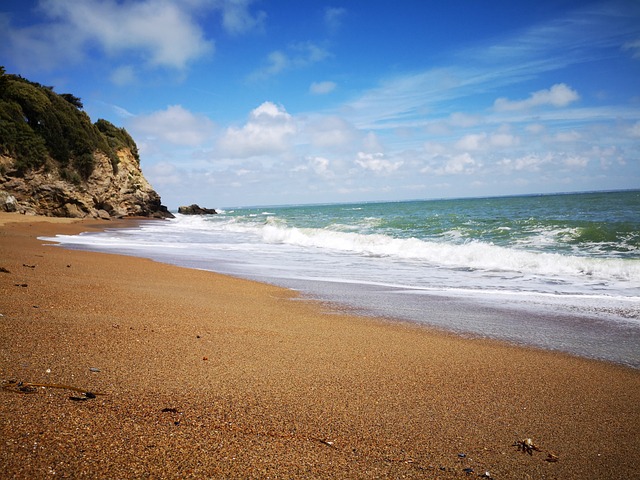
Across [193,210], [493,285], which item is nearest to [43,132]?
[493,285]

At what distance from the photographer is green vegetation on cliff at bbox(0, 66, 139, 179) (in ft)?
94.0

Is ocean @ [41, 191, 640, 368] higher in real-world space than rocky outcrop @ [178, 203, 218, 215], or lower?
lower


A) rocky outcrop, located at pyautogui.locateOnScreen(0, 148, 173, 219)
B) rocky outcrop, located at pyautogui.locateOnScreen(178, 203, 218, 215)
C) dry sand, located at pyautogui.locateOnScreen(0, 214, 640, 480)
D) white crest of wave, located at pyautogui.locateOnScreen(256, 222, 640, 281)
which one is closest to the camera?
dry sand, located at pyautogui.locateOnScreen(0, 214, 640, 480)

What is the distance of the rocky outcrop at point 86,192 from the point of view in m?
28.0

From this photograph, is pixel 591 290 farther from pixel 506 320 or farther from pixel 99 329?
pixel 99 329

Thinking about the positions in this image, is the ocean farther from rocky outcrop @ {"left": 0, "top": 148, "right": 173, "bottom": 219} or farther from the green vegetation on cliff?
the green vegetation on cliff

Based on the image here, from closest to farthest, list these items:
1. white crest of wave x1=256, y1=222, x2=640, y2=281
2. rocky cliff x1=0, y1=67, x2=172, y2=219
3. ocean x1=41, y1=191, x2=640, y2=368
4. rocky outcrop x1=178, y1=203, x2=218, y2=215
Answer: ocean x1=41, y1=191, x2=640, y2=368 → white crest of wave x1=256, y1=222, x2=640, y2=281 → rocky cliff x1=0, y1=67, x2=172, y2=219 → rocky outcrop x1=178, y1=203, x2=218, y2=215

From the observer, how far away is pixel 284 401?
2.56 m

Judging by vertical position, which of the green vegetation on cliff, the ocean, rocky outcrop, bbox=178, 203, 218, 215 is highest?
the green vegetation on cliff

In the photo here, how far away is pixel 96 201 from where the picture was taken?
120 ft

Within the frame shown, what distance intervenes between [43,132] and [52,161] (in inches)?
104

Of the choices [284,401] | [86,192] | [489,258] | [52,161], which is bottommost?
[489,258]

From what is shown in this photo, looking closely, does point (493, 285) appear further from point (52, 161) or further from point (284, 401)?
point (52, 161)

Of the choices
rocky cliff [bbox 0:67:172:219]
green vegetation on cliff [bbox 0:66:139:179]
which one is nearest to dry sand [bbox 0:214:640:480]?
rocky cliff [bbox 0:67:172:219]
